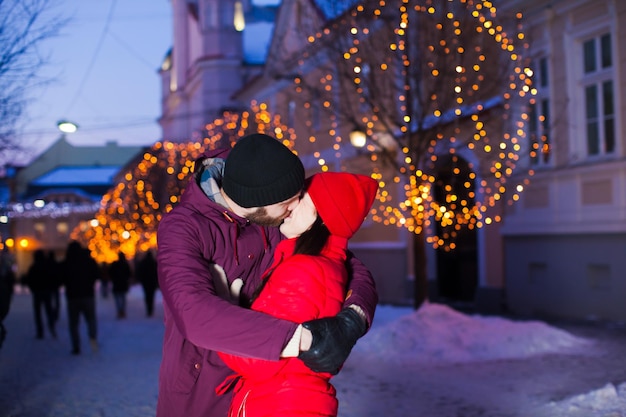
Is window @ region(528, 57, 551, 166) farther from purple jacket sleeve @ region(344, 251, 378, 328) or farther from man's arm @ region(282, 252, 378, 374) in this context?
man's arm @ region(282, 252, 378, 374)

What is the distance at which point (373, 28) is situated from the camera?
14.4 m

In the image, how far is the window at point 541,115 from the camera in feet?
52.5

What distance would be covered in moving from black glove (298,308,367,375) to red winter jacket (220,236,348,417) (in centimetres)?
8

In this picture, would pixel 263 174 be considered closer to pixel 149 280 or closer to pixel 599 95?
pixel 599 95

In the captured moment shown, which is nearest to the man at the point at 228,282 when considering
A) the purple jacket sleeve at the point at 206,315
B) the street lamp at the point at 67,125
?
the purple jacket sleeve at the point at 206,315

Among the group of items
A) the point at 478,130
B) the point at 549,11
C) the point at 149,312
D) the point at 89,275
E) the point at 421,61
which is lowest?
the point at 149,312

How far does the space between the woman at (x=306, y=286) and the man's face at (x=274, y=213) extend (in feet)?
0.12

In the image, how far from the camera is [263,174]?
2.61m

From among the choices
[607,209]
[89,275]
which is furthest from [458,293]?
[89,275]

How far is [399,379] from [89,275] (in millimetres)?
5723

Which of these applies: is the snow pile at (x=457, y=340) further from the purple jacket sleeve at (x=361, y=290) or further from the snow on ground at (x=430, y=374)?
the purple jacket sleeve at (x=361, y=290)

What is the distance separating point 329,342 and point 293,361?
0.63ft

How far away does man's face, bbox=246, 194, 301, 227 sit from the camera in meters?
2.68

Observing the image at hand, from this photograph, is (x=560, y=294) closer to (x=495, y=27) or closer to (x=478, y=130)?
(x=478, y=130)
